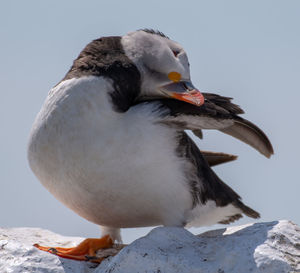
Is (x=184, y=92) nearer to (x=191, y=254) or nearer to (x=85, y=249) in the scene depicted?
(x=191, y=254)

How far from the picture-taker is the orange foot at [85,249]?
626cm

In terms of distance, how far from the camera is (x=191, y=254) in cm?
569

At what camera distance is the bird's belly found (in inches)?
238

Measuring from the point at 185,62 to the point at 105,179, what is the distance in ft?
4.80

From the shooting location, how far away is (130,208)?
6.36 m

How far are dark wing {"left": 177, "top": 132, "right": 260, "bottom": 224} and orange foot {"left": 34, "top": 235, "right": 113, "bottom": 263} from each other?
98 cm

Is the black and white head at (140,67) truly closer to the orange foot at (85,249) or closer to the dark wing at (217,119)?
the dark wing at (217,119)

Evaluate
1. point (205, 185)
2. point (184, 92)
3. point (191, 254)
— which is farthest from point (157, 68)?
point (191, 254)

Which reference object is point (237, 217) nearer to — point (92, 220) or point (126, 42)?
point (92, 220)

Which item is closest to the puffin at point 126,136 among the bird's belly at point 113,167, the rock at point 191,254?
the bird's belly at point 113,167

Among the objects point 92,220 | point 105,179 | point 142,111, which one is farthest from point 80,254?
point 142,111

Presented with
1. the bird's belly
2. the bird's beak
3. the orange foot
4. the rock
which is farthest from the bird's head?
the orange foot

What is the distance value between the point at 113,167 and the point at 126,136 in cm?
30

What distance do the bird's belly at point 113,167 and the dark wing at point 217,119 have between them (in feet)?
0.63
